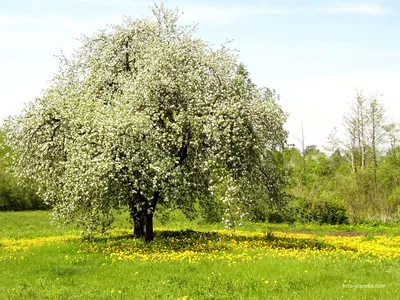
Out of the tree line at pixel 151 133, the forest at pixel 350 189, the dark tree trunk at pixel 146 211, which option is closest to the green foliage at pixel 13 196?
the forest at pixel 350 189

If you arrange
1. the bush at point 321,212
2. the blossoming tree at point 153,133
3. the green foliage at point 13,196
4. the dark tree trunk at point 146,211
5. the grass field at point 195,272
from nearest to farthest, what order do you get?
the grass field at point 195,272 → the blossoming tree at point 153,133 → the dark tree trunk at point 146,211 → the bush at point 321,212 → the green foliage at point 13,196

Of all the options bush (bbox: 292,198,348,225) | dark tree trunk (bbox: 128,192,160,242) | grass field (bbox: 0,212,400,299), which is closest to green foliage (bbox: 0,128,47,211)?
bush (bbox: 292,198,348,225)

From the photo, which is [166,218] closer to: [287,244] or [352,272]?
[287,244]

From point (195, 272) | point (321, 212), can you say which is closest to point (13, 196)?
point (321, 212)

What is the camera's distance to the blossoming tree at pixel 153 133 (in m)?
19.9

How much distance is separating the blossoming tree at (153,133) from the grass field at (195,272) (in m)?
2.42

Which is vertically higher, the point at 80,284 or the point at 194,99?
the point at 194,99

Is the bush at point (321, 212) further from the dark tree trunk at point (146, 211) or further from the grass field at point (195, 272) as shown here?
the dark tree trunk at point (146, 211)

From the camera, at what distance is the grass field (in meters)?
12.6

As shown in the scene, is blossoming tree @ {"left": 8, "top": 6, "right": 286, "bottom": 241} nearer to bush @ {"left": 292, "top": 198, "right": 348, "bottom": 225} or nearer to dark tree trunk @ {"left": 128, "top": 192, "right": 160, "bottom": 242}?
dark tree trunk @ {"left": 128, "top": 192, "right": 160, "bottom": 242}

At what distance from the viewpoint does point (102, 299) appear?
12.1 meters

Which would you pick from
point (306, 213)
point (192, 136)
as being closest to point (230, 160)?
point (192, 136)

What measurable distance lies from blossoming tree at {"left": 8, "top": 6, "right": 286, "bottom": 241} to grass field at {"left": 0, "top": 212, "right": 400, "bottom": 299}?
2.42 meters

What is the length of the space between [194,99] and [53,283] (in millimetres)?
10901
